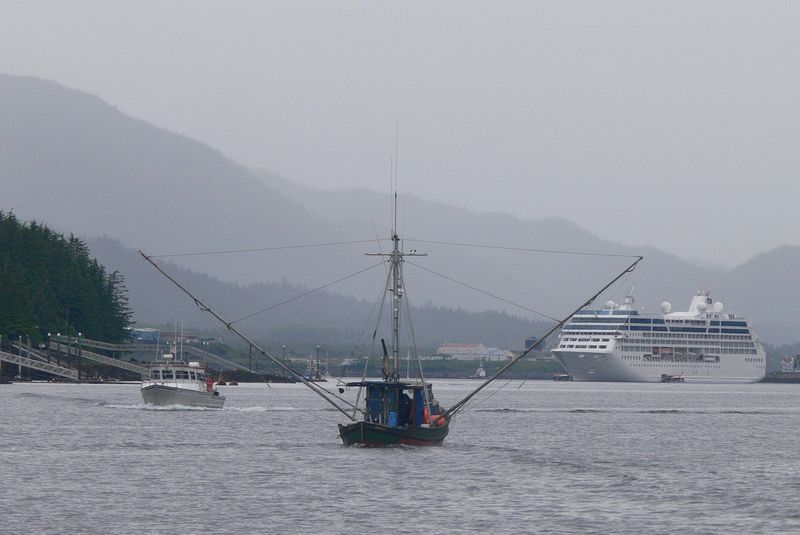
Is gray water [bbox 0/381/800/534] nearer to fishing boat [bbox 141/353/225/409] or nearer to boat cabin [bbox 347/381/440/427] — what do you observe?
boat cabin [bbox 347/381/440/427]

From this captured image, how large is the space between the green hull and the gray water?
660 millimetres

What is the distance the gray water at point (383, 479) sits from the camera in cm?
5578

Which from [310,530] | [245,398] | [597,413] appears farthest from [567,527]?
[245,398]

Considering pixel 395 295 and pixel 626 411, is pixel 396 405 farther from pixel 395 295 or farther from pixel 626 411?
pixel 626 411

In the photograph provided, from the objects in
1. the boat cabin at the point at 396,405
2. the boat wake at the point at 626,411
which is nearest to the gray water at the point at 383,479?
the boat cabin at the point at 396,405

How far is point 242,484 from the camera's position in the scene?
67500 millimetres

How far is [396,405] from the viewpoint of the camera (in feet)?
270

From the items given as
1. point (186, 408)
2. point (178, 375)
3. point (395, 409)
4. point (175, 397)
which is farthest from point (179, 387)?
point (395, 409)

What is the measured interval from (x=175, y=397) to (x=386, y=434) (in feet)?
186

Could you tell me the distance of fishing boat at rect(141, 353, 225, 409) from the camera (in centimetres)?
13425

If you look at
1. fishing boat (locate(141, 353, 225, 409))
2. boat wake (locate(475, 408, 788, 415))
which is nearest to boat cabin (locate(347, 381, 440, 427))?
fishing boat (locate(141, 353, 225, 409))

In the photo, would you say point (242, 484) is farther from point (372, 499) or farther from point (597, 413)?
point (597, 413)

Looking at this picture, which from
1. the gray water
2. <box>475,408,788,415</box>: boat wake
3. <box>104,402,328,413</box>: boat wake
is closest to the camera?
the gray water

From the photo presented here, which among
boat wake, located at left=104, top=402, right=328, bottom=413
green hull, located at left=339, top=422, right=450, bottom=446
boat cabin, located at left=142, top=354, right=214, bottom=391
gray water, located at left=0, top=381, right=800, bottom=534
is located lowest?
gray water, located at left=0, top=381, right=800, bottom=534
